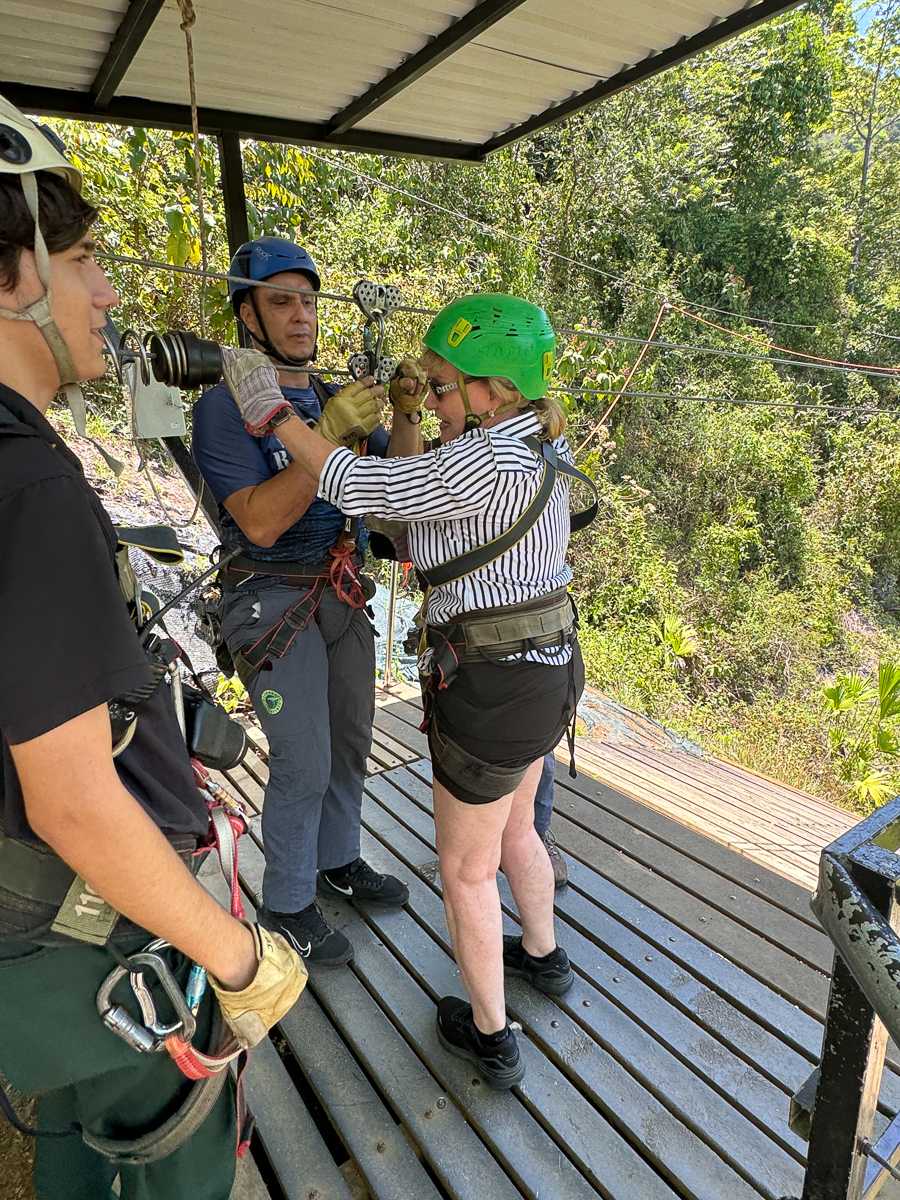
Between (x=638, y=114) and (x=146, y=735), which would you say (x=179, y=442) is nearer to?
(x=146, y=735)

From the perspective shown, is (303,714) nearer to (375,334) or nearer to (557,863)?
(375,334)

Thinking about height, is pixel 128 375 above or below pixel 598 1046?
above

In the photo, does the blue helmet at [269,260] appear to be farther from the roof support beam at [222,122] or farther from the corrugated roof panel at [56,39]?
the roof support beam at [222,122]

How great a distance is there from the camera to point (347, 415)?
168cm

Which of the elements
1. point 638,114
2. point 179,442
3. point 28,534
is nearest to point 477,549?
point 28,534

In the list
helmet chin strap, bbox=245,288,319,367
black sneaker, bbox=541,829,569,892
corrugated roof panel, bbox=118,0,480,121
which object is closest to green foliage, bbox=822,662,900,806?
black sneaker, bbox=541,829,569,892

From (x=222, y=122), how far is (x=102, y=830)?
3.05m

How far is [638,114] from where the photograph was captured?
48.3 feet

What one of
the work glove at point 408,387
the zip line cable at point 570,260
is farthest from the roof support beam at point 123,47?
the zip line cable at point 570,260

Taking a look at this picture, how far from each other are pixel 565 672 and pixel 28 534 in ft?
4.02

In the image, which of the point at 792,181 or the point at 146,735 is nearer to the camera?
the point at 146,735

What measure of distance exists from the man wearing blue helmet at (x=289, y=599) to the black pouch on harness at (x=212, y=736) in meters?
0.69

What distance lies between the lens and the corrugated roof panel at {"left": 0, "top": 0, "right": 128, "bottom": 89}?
2.07 m

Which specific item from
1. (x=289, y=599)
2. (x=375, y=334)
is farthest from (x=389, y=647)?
(x=375, y=334)
